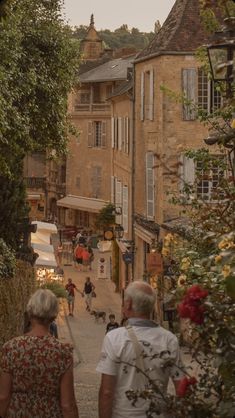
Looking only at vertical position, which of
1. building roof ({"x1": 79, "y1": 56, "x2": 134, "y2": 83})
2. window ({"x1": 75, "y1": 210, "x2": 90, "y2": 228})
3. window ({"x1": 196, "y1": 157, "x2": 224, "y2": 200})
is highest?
building roof ({"x1": 79, "y1": 56, "x2": 134, "y2": 83})

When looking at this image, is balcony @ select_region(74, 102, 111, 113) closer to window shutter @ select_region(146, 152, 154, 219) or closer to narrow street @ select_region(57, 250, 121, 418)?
narrow street @ select_region(57, 250, 121, 418)

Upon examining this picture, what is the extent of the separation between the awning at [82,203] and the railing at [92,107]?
17.5 ft

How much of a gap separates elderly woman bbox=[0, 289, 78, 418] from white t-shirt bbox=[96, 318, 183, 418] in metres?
0.25

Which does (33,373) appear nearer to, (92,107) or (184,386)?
(184,386)

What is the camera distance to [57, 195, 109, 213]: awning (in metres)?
61.7

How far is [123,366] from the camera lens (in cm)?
611

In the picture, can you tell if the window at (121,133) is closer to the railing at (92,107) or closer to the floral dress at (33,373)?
the railing at (92,107)

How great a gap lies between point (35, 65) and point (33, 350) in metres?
16.1

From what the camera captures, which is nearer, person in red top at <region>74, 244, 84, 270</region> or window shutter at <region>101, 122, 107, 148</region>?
person in red top at <region>74, 244, 84, 270</region>

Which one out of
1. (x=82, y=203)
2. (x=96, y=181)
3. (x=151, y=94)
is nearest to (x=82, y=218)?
(x=82, y=203)

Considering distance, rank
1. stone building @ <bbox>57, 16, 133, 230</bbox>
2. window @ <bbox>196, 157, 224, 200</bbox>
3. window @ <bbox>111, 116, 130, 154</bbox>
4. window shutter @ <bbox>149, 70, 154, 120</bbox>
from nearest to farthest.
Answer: window @ <bbox>196, 157, 224, 200</bbox>, window shutter @ <bbox>149, 70, 154, 120</bbox>, window @ <bbox>111, 116, 130, 154</bbox>, stone building @ <bbox>57, 16, 133, 230</bbox>

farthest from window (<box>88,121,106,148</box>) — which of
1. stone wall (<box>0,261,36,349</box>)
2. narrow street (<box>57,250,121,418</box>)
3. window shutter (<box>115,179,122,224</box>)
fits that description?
stone wall (<box>0,261,36,349</box>)

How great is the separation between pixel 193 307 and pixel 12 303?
11.8 m

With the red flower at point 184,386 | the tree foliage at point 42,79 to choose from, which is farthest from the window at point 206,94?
the red flower at point 184,386
